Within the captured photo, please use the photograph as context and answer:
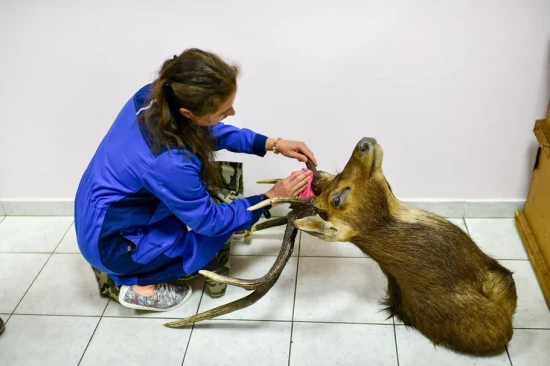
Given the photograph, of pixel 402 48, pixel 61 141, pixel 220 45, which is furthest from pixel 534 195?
pixel 61 141

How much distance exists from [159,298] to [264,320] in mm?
448

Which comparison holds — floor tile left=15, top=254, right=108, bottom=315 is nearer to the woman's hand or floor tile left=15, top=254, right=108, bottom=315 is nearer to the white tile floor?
the white tile floor

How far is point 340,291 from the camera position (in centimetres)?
248

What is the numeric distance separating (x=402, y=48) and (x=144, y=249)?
1.31m

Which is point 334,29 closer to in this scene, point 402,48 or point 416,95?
point 402,48

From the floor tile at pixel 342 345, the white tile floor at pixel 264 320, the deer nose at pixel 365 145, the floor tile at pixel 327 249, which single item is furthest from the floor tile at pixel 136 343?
the deer nose at pixel 365 145

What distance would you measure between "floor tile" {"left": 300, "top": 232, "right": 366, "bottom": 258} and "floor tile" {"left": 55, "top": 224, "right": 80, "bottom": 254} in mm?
1116

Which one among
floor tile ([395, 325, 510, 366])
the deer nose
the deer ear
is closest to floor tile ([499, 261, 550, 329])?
floor tile ([395, 325, 510, 366])

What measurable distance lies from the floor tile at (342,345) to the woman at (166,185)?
503mm

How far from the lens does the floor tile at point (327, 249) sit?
2.67m

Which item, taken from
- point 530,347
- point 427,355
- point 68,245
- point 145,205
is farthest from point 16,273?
point 530,347

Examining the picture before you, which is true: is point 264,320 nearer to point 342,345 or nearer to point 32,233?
point 342,345

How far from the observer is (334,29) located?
233cm

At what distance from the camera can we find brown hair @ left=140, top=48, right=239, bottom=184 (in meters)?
1.80
